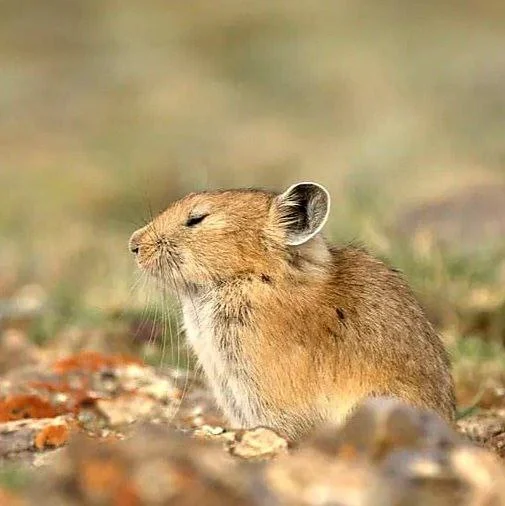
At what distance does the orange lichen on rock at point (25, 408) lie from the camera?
7.50m

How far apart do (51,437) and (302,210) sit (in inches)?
59.6

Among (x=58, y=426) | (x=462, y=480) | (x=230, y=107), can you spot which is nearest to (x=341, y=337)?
(x=58, y=426)

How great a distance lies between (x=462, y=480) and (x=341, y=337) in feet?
6.24

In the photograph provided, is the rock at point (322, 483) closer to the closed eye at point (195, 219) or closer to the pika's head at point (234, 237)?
the pika's head at point (234, 237)

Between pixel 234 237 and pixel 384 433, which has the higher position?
pixel 234 237

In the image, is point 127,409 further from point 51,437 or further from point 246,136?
point 246,136

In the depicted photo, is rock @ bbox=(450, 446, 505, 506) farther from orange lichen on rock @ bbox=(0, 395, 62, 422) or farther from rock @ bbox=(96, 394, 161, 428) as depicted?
orange lichen on rock @ bbox=(0, 395, 62, 422)

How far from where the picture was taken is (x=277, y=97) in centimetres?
2214

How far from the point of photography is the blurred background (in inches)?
401

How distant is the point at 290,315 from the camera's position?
6.53 m

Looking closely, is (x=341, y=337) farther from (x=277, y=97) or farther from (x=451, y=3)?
(x=451, y=3)

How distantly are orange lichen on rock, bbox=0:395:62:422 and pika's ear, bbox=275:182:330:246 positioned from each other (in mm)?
1707

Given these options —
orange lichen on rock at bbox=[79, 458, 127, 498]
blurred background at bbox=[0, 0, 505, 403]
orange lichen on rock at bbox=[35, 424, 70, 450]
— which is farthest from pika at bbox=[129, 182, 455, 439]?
blurred background at bbox=[0, 0, 505, 403]

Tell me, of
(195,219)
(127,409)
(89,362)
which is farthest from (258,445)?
(89,362)
